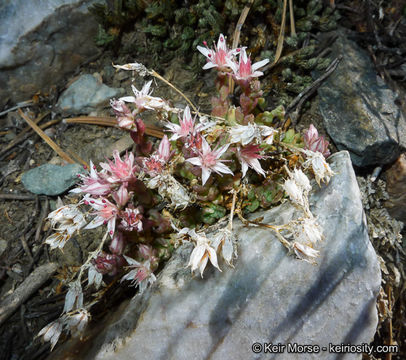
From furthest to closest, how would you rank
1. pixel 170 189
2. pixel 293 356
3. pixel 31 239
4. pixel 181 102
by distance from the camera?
1. pixel 181 102
2. pixel 31 239
3. pixel 170 189
4. pixel 293 356

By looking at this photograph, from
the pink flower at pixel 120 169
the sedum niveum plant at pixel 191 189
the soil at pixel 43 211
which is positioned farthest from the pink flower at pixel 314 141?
the pink flower at pixel 120 169

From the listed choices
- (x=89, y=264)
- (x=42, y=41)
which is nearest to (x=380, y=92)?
(x=89, y=264)

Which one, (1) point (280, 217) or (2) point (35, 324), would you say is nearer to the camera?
(1) point (280, 217)

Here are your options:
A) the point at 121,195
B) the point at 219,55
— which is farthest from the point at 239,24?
the point at 121,195

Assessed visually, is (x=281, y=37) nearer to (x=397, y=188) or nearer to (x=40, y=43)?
(x=397, y=188)

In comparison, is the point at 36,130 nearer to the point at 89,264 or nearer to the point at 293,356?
the point at 89,264

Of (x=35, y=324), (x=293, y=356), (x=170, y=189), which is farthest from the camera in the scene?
(x=35, y=324)

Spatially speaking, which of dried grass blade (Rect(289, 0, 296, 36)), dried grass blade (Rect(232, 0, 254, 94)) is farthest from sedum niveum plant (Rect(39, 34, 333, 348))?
dried grass blade (Rect(289, 0, 296, 36))

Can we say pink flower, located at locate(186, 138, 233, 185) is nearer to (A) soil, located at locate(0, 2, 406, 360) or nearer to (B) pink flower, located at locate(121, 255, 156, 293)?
(B) pink flower, located at locate(121, 255, 156, 293)
